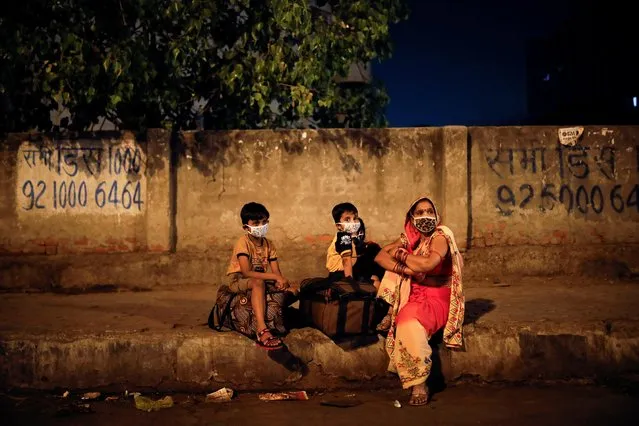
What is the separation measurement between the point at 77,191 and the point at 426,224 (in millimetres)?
5059

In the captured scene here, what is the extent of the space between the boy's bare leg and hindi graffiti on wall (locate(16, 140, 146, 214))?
3.75 metres

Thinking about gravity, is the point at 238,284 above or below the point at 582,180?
below

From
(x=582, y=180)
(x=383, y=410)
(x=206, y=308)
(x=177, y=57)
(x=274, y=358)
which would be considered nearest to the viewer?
(x=383, y=410)

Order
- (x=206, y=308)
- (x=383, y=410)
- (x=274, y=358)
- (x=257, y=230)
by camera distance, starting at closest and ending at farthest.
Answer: (x=383, y=410) < (x=274, y=358) < (x=257, y=230) < (x=206, y=308)

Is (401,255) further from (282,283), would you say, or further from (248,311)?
(248,311)

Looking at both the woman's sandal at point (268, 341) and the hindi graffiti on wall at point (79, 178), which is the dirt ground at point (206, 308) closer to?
the woman's sandal at point (268, 341)

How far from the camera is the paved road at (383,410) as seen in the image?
4449mm

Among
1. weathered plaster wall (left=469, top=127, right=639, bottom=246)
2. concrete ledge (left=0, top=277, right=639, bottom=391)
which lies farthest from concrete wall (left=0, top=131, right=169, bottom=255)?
weathered plaster wall (left=469, top=127, right=639, bottom=246)

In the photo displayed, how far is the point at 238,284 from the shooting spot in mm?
5406

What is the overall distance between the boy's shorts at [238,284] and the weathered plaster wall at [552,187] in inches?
160

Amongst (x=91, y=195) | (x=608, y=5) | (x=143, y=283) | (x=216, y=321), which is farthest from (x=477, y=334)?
(x=608, y=5)

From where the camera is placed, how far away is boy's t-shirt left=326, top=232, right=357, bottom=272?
602 cm

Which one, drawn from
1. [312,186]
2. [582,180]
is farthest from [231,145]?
[582,180]

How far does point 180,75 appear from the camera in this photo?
8859 mm
